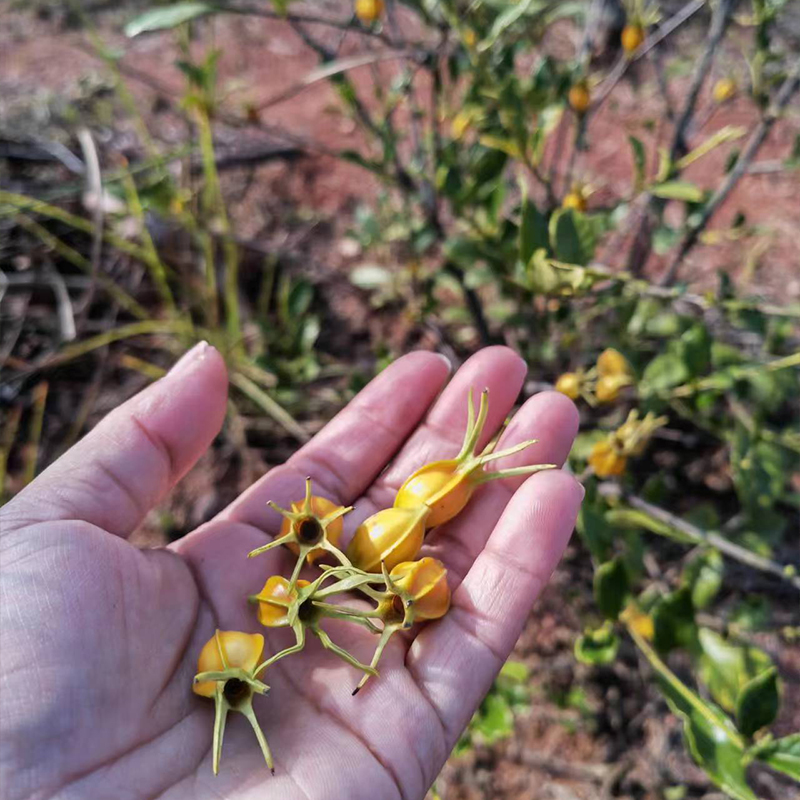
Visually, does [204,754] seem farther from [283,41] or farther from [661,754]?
[283,41]

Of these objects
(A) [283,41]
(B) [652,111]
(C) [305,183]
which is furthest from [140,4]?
(B) [652,111]

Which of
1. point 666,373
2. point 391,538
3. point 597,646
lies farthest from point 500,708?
point 666,373

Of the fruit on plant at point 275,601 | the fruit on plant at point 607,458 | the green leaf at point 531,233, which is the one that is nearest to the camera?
the fruit on plant at point 275,601

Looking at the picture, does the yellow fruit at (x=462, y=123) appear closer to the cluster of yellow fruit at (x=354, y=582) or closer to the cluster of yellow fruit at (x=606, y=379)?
the cluster of yellow fruit at (x=606, y=379)

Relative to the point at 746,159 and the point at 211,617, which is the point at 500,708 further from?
the point at 746,159

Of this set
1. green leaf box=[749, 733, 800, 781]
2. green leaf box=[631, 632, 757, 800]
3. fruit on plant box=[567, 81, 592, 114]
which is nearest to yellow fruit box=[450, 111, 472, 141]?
fruit on plant box=[567, 81, 592, 114]

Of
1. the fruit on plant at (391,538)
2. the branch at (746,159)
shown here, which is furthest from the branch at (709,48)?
the fruit on plant at (391,538)

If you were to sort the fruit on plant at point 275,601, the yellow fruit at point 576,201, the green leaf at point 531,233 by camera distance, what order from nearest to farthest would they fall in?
the fruit on plant at point 275,601, the green leaf at point 531,233, the yellow fruit at point 576,201
